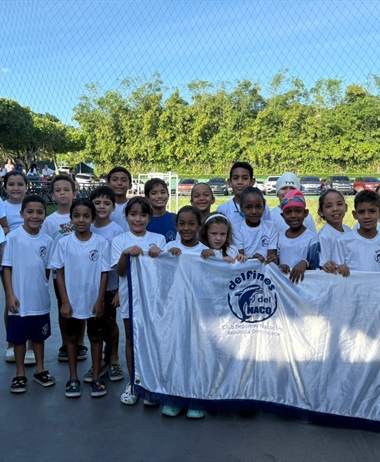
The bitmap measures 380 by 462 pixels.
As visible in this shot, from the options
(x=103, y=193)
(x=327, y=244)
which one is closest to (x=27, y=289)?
(x=103, y=193)

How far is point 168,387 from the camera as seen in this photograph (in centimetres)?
318

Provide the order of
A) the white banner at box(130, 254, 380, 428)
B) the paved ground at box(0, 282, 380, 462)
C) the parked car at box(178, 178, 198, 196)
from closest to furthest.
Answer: the paved ground at box(0, 282, 380, 462), the white banner at box(130, 254, 380, 428), the parked car at box(178, 178, 198, 196)

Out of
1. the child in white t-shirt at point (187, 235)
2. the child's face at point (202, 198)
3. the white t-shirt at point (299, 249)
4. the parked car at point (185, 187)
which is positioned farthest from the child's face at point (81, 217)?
the parked car at point (185, 187)

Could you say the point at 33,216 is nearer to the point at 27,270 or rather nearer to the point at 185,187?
the point at 27,270

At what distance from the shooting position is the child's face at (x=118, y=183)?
163 inches

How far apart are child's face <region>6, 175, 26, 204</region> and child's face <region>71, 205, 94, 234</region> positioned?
106 centimetres

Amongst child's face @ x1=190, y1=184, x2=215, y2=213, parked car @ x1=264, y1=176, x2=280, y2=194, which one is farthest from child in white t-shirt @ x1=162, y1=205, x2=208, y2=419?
parked car @ x1=264, y1=176, x2=280, y2=194

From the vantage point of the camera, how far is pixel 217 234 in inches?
131

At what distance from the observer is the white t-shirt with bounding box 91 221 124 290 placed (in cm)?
371

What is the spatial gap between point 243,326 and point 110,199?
149 centimetres

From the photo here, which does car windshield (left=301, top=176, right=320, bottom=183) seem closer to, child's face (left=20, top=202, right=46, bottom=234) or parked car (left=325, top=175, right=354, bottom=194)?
parked car (left=325, top=175, right=354, bottom=194)

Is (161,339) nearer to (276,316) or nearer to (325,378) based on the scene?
(276,316)

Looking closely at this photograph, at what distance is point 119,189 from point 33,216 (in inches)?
32.1

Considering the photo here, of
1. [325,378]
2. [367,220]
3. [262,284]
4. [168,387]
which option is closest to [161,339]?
[168,387]
